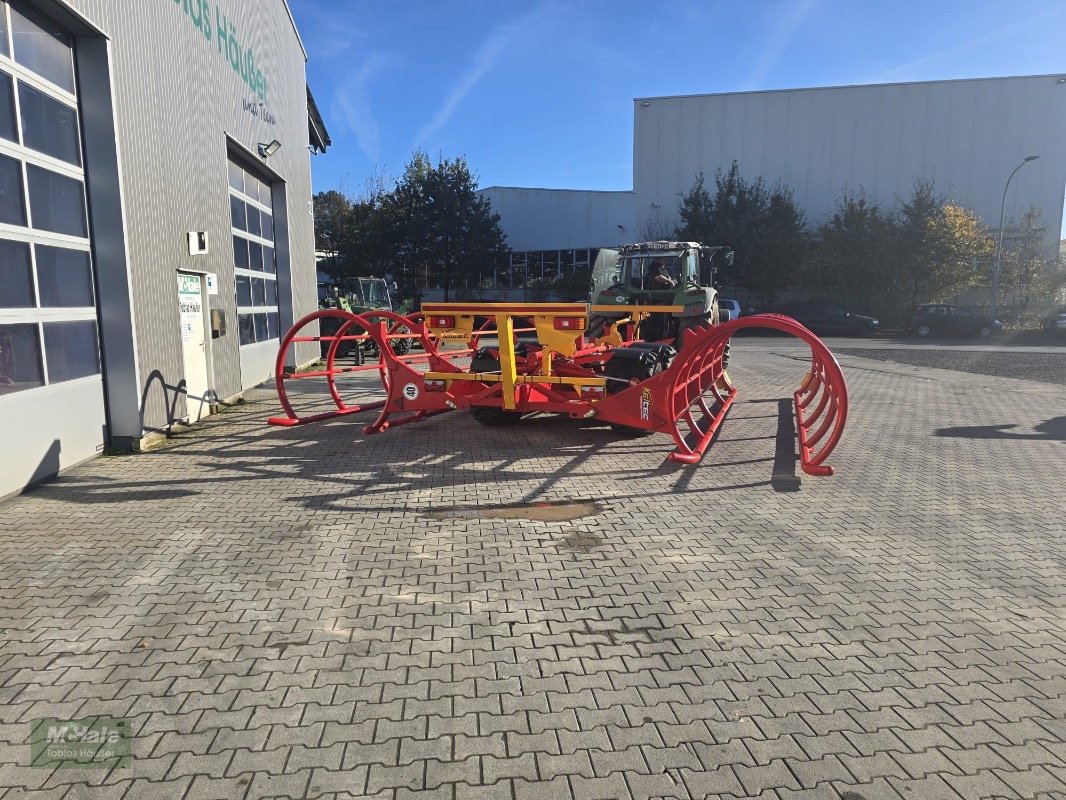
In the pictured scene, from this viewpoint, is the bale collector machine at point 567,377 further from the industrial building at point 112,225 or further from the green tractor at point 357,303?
the green tractor at point 357,303

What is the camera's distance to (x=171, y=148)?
859 centimetres

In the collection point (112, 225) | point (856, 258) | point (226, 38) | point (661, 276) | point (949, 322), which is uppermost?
point (226, 38)

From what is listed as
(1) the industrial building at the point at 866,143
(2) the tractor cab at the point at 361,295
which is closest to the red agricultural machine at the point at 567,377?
(2) the tractor cab at the point at 361,295

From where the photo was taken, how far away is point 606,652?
3213mm

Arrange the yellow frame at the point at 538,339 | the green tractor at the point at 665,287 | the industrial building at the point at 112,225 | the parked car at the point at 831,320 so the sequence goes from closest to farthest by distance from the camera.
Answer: the industrial building at the point at 112,225 < the yellow frame at the point at 538,339 < the green tractor at the point at 665,287 < the parked car at the point at 831,320

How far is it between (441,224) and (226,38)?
27343 mm

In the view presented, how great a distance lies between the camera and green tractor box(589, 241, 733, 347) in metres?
12.1

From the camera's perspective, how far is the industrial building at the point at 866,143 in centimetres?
3525

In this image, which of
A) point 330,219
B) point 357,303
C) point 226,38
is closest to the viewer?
point 226,38

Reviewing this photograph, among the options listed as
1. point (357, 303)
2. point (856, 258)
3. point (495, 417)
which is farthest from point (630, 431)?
point (856, 258)

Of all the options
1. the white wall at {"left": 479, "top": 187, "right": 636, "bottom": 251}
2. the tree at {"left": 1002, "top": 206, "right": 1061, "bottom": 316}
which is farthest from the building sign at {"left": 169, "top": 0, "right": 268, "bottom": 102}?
the tree at {"left": 1002, "top": 206, "right": 1061, "bottom": 316}

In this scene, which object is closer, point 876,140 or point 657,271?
point 657,271

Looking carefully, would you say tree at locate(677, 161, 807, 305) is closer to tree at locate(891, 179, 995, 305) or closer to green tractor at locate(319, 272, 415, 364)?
tree at locate(891, 179, 995, 305)

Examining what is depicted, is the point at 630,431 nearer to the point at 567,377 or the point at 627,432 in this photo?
the point at 627,432
